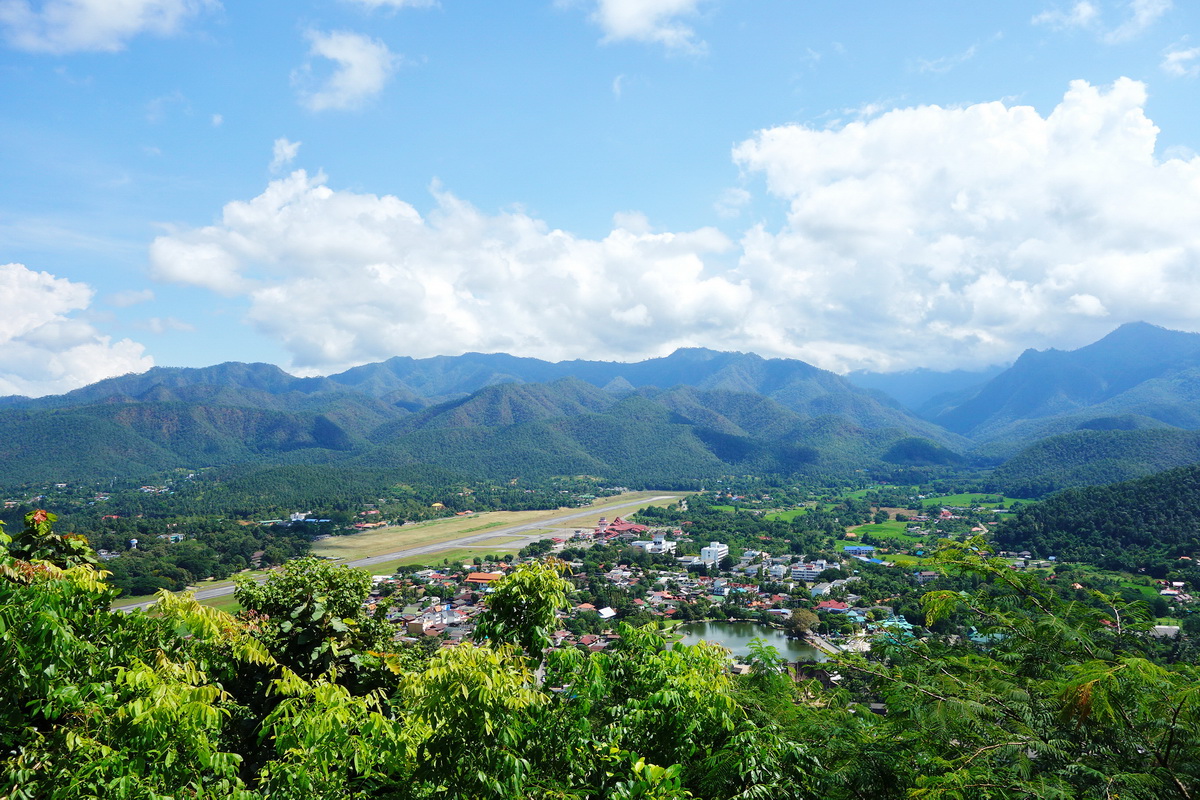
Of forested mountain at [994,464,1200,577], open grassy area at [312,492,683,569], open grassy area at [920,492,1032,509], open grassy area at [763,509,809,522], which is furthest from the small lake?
open grassy area at [920,492,1032,509]

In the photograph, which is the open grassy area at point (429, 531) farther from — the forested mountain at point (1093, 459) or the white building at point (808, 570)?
the forested mountain at point (1093, 459)

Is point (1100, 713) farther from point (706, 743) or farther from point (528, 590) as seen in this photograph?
point (528, 590)

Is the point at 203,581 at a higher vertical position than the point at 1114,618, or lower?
lower

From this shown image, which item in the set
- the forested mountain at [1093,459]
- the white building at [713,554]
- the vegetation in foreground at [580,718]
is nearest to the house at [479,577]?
the white building at [713,554]

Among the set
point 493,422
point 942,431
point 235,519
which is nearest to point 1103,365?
point 942,431

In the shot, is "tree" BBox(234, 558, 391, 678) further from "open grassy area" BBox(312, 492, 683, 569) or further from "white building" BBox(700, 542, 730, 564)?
"open grassy area" BBox(312, 492, 683, 569)

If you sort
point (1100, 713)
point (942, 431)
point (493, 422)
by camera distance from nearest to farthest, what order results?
point (1100, 713) → point (493, 422) → point (942, 431)

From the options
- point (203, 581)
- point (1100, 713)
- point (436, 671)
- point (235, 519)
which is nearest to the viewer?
point (1100, 713)
